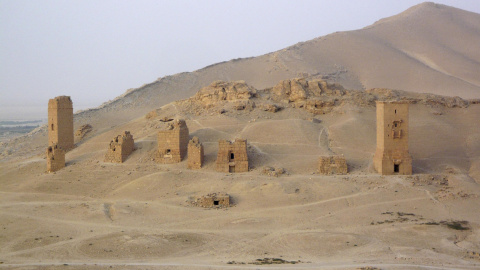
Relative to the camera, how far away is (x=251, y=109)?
32.2 metres

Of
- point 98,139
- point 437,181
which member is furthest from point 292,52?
point 437,181

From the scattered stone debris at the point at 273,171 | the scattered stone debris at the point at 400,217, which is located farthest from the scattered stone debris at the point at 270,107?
the scattered stone debris at the point at 400,217

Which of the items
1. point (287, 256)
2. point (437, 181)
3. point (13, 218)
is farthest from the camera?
point (437, 181)

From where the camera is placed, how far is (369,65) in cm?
6062

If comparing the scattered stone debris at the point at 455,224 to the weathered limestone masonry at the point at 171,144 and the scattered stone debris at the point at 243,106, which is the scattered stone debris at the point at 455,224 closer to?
the weathered limestone masonry at the point at 171,144

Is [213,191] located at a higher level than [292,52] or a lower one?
lower

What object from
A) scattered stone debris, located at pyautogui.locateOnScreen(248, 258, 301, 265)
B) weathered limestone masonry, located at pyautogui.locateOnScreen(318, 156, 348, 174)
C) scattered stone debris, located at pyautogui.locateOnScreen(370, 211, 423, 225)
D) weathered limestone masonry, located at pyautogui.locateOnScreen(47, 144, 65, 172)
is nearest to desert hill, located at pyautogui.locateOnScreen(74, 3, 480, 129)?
weathered limestone masonry, located at pyautogui.locateOnScreen(47, 144, 65, 172)

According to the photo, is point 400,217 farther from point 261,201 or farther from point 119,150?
point 119,150

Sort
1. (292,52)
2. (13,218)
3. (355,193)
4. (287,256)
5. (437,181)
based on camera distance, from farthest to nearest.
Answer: (292,52) → (437,181) → (355,193) → (13,218) → (287,256)

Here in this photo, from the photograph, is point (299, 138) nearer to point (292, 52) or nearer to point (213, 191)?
point (213, 191)

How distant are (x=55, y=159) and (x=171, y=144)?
560 cm

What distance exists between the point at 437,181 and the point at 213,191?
9.68 meters

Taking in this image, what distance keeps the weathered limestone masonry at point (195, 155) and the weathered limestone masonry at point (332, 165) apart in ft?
17.7

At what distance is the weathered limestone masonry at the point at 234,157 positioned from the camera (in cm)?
2491
